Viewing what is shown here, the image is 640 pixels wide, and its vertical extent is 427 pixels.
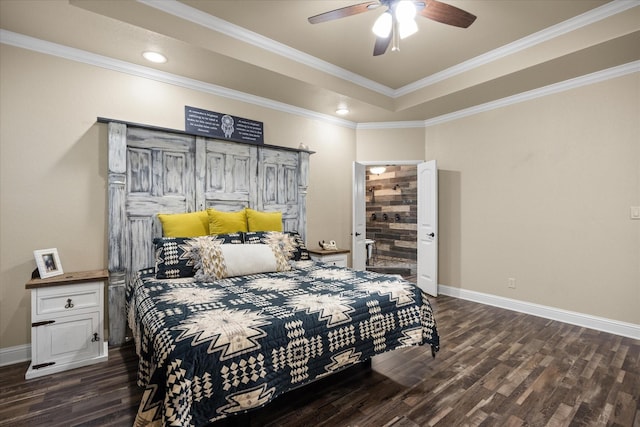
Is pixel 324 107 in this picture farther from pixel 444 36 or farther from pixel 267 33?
pixel 444 36

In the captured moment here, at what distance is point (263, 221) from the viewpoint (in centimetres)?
349

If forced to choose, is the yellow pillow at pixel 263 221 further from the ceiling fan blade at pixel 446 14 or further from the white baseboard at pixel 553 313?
the white baseboard at pixel 553 313

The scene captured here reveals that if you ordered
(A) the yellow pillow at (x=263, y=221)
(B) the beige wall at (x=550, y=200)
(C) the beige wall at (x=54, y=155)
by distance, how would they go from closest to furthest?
(C) the beige wall at (x=54, y=155) → (B) the beige wall at (x=550, y=200) → (A) the yellow pillow at (x=263, y=221)

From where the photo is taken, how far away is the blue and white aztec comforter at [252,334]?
1365mm

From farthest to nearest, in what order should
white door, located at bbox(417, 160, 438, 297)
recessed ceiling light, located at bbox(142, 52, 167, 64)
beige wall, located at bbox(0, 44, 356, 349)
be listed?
white door, located at bbox(417, 160, 438, 297), recessed ceiling light, located at bbox(142, 52, 167, 64), beige wall, located at bbox(0, 44, 356, 349)

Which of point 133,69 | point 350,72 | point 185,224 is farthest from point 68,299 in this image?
point 350,72

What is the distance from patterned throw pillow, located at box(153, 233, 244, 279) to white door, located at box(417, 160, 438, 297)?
3.20m

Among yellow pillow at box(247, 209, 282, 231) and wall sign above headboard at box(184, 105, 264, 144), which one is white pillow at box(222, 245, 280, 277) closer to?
yellow pillow at box(247, 209, 282, 231)

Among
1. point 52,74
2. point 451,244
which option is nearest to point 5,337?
point 52,74

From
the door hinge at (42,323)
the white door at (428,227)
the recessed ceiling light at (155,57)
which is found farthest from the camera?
the white door at (428,227)

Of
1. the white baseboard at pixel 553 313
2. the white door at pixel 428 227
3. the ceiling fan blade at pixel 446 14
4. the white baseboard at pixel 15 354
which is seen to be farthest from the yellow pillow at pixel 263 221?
the white baseboard at pixel 553 313

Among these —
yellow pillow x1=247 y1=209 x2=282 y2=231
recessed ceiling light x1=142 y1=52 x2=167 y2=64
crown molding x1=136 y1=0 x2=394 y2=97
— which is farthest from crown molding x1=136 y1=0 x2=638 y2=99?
yellow pillow x1=247 y1=209 x2=282 y2=231

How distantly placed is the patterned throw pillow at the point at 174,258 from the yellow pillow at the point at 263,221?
796 millimetres

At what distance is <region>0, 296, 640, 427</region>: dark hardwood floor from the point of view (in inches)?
70.6
